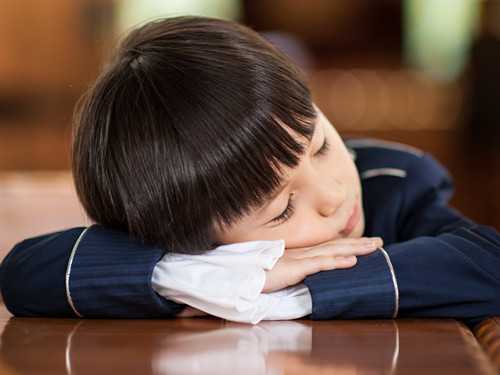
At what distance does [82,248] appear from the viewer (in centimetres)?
69

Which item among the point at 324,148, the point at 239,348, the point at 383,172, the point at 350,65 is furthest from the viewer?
the point at 350,65

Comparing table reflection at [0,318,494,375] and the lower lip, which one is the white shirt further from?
the lower lip

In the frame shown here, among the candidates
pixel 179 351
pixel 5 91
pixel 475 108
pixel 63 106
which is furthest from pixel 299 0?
pixel 179 351

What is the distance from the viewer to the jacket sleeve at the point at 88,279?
0.65m

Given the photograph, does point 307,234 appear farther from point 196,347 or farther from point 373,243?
point 196,347

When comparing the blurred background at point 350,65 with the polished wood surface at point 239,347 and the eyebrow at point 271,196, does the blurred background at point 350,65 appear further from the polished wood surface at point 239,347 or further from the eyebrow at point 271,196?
the polished wood surface at point 239,347

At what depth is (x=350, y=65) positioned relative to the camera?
14.9 ft

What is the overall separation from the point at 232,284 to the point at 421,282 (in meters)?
0.18

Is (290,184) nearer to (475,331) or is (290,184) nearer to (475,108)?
(475,331)

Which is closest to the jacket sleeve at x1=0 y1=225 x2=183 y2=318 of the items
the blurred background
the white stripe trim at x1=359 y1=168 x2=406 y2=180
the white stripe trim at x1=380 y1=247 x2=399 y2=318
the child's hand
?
the child's hand

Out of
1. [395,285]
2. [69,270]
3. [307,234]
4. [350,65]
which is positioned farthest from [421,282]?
[350,65]

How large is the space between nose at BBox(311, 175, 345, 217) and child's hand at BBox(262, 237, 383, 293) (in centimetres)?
6

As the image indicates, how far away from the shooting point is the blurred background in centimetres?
398

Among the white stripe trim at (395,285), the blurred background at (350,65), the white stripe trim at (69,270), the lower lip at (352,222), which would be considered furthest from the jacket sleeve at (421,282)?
the blurred background at (350,65)
